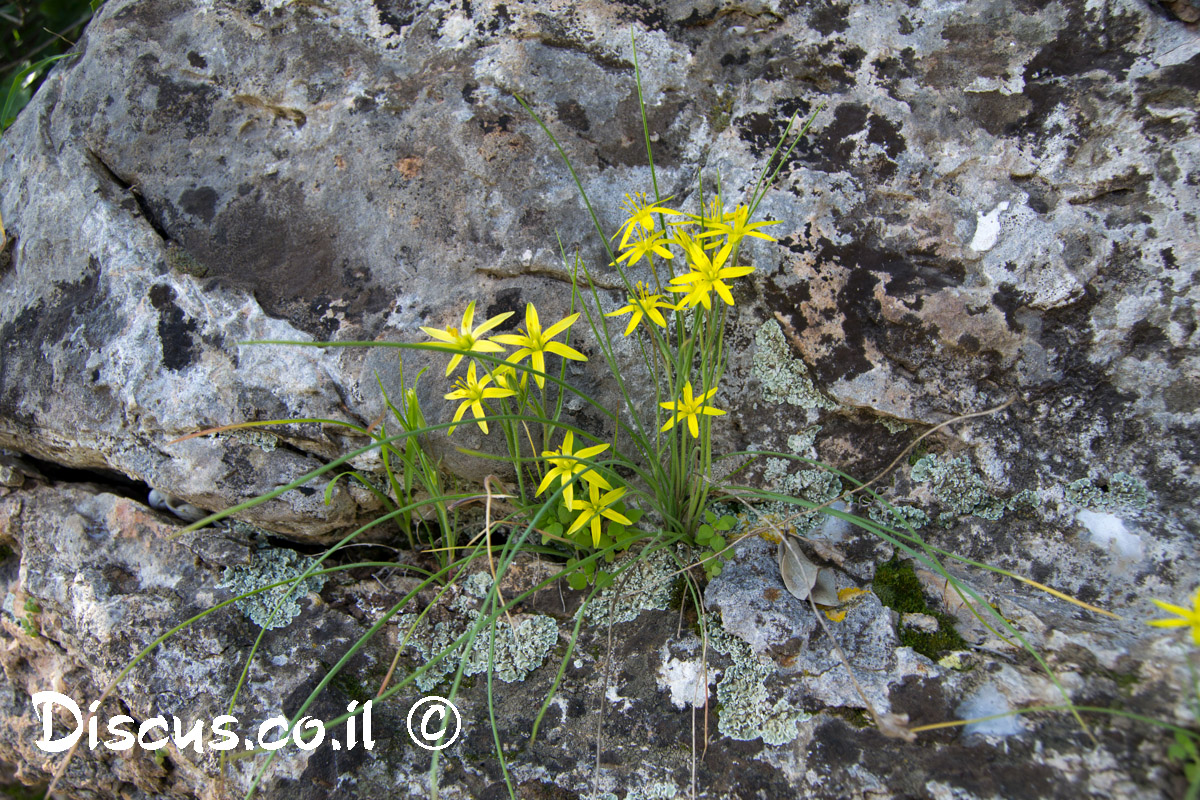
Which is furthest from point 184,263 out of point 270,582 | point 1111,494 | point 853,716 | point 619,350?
point 1111,494

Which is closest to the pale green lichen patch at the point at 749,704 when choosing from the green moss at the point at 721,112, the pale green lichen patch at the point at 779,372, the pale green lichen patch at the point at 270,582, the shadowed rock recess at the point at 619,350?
the shadowed rock recess at the point at 619,350

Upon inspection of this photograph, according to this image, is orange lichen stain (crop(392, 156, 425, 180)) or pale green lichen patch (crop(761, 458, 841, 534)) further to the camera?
orange lichen stain (crop(392, 156, 425, 180))

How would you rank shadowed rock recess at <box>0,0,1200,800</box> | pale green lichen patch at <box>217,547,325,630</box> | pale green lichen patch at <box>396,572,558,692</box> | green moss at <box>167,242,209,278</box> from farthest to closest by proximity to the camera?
1. green moss at <box>167,242,209,278</box>
2. pale green lichen patch at <box>217,547,325,630</box>
3. pale green lichen patch at <box>396,572,558,692</box>
4. shadowed rock recess at <box>0,0,1200,800</box>

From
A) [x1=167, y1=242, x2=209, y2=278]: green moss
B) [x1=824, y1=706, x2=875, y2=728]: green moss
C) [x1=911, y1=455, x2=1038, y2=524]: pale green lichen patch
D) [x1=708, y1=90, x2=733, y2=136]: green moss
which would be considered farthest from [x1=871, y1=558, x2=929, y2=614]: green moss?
[x1=167, y1=242, x2=209, y2=278]: green moss

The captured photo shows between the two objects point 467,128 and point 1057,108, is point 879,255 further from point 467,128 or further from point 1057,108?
point 467,128

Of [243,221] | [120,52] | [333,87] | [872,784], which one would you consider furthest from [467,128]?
[872,784]

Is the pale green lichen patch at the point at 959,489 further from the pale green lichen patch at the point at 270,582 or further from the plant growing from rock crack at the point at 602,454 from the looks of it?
the pale green lichen patch at the point at 270,582

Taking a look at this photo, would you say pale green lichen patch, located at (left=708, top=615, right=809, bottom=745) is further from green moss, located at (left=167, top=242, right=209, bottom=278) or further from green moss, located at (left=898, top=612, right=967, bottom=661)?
green moss, located at (left=167, top=242, right=209, bottom=278)
